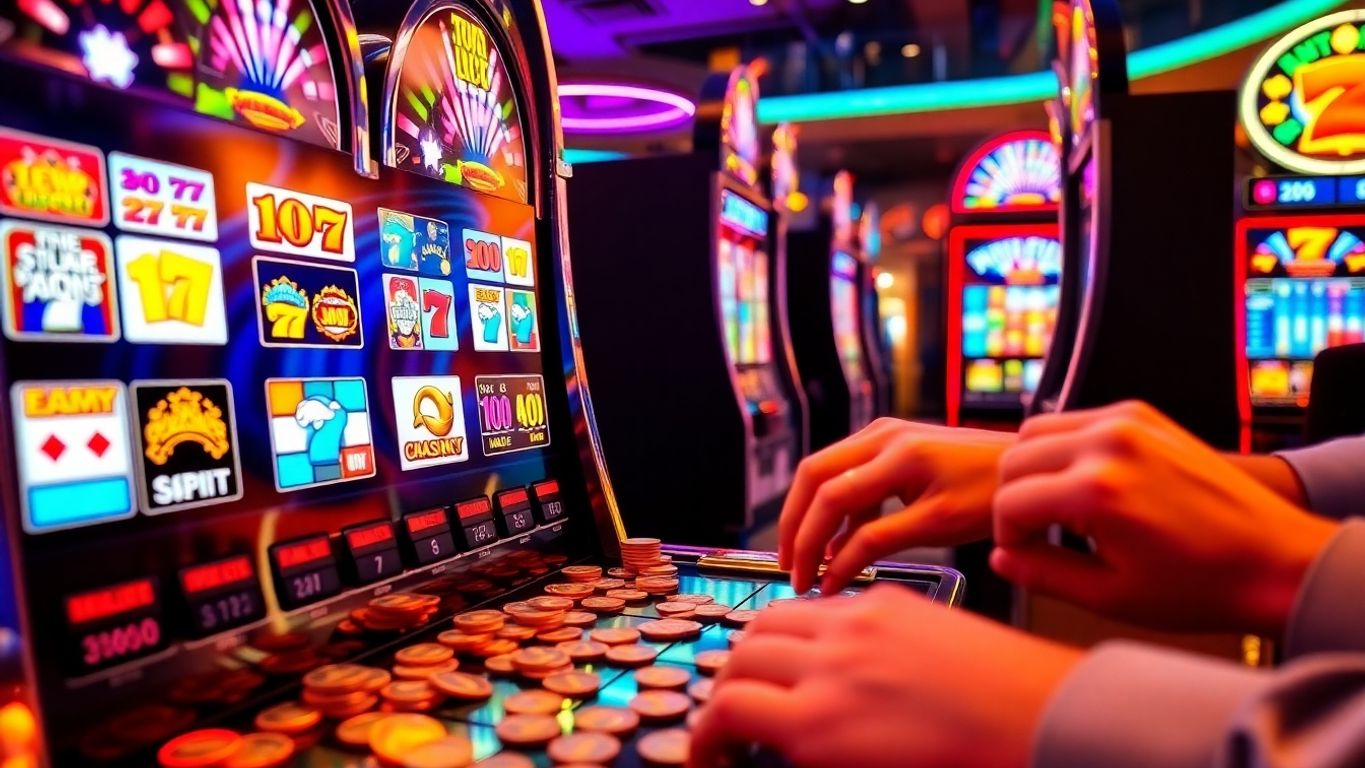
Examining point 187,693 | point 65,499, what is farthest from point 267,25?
point 187,693

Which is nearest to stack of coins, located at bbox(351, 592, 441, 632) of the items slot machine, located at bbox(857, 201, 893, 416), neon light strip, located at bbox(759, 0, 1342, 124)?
slot machine, located at bbox(857, 201, 893, 416)

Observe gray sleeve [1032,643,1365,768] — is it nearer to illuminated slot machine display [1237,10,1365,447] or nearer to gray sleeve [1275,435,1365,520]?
gray sleeve [1275,435,1365,520]

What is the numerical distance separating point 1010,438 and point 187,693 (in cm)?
91

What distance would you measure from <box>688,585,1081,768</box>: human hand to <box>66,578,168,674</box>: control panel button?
21.3 inches

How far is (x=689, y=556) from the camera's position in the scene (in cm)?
153

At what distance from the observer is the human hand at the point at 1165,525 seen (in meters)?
0.67

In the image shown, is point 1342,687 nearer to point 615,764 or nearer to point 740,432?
point 615,764

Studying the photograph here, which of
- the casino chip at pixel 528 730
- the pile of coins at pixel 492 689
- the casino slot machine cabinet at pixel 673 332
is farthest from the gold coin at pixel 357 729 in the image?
the casino slot machine cabinet at pixel 673 332

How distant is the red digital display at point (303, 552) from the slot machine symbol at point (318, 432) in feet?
0.22

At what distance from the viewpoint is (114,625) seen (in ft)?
2.74

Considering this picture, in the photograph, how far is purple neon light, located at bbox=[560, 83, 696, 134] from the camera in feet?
24.1

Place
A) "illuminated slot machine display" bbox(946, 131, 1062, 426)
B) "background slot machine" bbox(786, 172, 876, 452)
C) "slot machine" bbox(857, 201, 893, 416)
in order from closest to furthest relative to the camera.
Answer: "illuminated slot machine display" bbox(946, 131, 1062, 426) → "background slot machine" bbox(786, 172, 876, 452) → "slot machine" bbox(857, 201, 893, 416)

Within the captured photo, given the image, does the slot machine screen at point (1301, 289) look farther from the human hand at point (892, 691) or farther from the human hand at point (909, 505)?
the human hand at point (892, 691)

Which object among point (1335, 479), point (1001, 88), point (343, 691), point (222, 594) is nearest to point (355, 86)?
point (222, 594)
